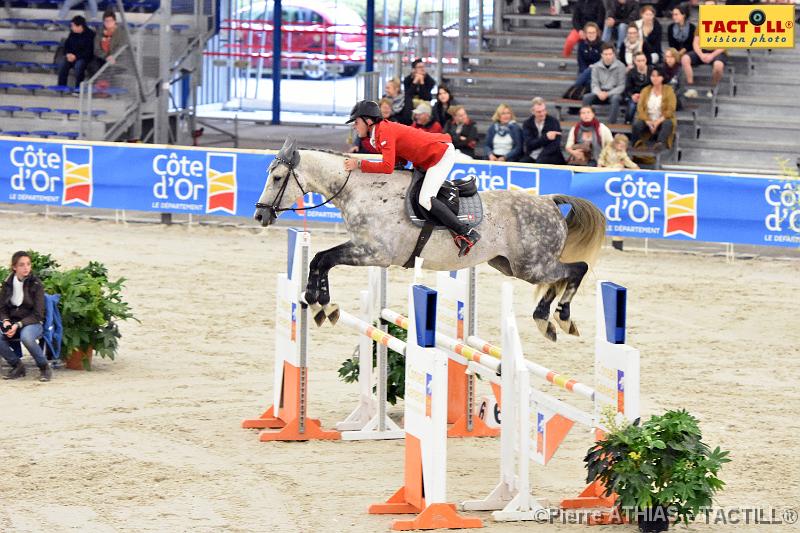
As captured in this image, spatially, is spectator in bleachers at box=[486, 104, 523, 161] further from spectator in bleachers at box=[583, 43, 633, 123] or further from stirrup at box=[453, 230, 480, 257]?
stirrup at box=[453, 230, 480, 257]

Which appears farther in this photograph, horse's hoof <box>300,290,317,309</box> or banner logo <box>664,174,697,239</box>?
A: banner logo <box>664,174,697,239</box>

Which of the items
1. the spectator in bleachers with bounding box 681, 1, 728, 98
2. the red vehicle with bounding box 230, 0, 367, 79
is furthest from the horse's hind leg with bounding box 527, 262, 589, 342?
the red vehicle with bounding box 230, 0, 367, 79

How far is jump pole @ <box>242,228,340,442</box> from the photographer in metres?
9.80

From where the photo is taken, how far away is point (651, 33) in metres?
20.8

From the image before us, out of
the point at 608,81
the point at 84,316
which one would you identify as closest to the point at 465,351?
the point at 84,316

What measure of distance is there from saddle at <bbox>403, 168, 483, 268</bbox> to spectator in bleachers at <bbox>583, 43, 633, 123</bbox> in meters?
11.4

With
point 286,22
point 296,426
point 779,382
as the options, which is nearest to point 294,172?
point 296,426

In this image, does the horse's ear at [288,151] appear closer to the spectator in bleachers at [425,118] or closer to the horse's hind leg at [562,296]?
the horse's hind leg at [562,296]

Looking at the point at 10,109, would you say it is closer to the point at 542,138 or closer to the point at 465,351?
the point at 542,138

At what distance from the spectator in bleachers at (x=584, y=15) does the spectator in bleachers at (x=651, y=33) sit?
1400 millimetres

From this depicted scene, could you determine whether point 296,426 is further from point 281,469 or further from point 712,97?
point 712,97

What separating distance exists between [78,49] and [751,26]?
1144 centimetres

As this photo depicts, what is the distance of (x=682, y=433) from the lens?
7633 millimetres

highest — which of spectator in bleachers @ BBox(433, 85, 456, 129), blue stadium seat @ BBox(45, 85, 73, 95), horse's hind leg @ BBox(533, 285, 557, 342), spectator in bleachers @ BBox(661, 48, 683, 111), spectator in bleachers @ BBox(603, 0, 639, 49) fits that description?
spectator in bleachers @ BBox(603, 0, 639, 49)
